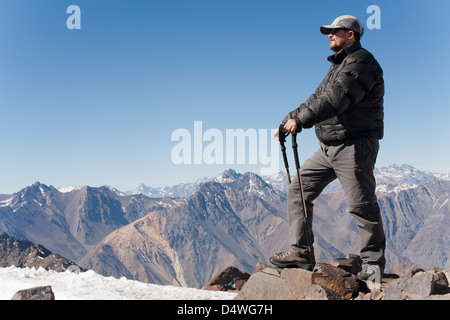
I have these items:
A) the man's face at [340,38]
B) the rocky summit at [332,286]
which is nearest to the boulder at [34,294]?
the rocky summit at [332,286]

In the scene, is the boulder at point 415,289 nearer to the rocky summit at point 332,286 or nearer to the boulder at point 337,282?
the rocky summit at point 332,286

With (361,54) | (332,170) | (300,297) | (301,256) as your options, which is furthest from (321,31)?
(300,297)

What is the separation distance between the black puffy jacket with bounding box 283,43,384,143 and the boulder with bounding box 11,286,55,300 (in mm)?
5122

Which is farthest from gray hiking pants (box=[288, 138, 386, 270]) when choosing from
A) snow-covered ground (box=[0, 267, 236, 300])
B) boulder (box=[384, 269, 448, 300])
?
snow-covered ground (box=[0, 267, 236, 300])

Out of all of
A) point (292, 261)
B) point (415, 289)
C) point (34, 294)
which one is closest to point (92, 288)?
point (34, 294)

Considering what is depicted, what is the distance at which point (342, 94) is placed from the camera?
6.93 metres

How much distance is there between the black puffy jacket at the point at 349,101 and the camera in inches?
274

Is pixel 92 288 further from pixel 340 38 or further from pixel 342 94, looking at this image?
pixel 340 38

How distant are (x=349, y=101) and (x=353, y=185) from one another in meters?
1.56

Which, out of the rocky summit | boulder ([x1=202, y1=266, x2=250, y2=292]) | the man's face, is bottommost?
boulder ([x1=202, y1=266, x2=250, y2=292])

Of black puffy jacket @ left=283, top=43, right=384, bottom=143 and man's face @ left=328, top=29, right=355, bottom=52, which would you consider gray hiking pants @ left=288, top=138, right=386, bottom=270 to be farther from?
man's face @ left=328, top=29, right=355, bottom=52

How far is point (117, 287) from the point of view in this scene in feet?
27.1

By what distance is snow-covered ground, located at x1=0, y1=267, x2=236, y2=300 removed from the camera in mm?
7478
